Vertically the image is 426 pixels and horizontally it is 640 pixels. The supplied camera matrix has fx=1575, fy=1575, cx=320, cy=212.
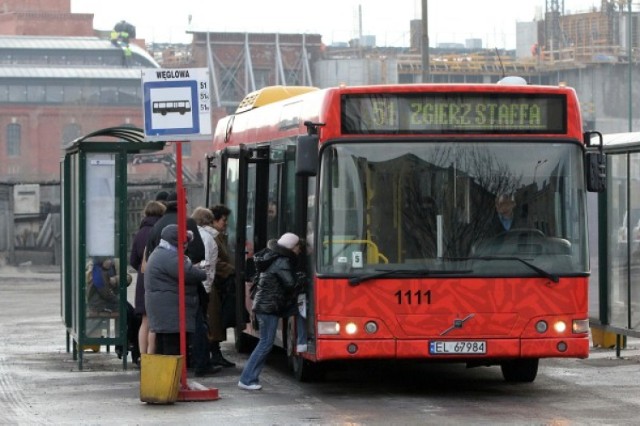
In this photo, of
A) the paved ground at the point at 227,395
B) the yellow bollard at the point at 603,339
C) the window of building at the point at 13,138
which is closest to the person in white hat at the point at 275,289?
the paved ground at the point at 227,395

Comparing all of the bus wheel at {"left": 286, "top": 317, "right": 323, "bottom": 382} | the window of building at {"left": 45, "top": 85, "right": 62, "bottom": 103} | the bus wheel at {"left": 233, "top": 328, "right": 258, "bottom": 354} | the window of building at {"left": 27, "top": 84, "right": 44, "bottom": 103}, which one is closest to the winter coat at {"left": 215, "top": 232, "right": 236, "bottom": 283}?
the bus wheel at {"left": 233, "top": 328, "right": 258, "bottom": 354}

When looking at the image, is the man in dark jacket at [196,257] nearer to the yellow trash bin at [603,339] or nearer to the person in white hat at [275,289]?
the person in white hat at [275,289]

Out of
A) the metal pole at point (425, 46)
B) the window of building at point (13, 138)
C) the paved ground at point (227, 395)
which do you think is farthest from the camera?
the window of building at point (13, 138)

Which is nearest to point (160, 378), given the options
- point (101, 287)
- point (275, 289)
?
point (275, 289)

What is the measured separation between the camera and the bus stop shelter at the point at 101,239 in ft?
52.4

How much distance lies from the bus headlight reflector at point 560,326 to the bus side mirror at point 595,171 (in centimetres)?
115

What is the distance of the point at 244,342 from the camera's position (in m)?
18.2

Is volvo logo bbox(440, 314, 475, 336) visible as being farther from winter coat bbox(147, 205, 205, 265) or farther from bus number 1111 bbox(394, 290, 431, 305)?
winter coat bbox(147, 205, 205, 265)

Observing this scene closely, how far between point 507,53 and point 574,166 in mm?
123578

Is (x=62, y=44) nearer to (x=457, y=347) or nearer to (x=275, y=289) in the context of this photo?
(x=275, y=289)

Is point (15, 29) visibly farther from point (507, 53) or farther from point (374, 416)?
point (374, 416)

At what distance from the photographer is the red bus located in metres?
13.1

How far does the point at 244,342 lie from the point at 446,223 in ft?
18.2

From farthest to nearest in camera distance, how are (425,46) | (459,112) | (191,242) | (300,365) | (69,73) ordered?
(69,73), (425,46), (191,242), (300,365), (459,112)
